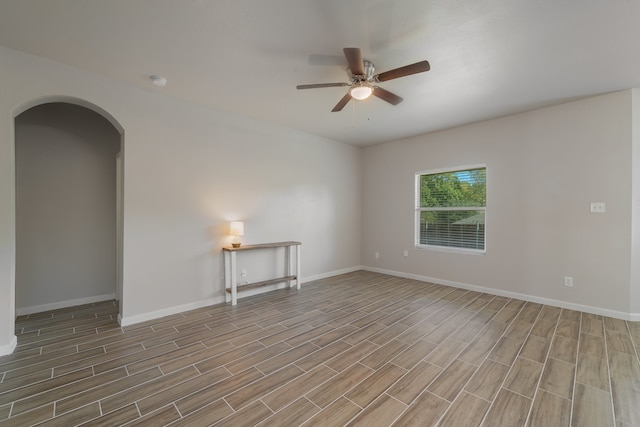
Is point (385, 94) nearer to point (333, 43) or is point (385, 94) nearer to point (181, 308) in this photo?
point (333, 43)

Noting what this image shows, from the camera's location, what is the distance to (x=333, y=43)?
7.56 ft

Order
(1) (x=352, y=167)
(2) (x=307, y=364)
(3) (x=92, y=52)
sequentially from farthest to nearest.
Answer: (1) (x=352, y=167) → (3) (x=92, y=52) → (2) (x=307, y=364)

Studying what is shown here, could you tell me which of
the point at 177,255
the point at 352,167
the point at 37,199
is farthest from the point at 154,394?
the point at 352,167

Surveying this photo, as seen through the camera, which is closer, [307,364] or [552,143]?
[307,364]

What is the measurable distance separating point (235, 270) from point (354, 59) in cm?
303

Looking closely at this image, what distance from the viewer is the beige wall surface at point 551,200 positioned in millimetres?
3262

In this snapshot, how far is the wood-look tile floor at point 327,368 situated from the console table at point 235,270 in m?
0.34

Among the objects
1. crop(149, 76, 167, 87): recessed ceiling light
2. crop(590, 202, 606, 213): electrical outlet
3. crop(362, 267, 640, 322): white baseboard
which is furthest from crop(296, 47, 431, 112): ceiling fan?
crop(362, 267, 640, 322): white baseboard

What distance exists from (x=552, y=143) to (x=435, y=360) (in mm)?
3457

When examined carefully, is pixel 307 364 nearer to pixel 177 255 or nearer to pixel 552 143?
pixel 177 255

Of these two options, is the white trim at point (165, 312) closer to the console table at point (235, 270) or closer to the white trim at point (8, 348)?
the console table at point (235, 270)

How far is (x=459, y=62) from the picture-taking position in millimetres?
2600

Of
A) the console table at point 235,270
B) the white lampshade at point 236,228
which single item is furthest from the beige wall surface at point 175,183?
the white lampshade at point 236,228

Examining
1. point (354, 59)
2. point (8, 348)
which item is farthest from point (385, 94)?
point (8, 348)
